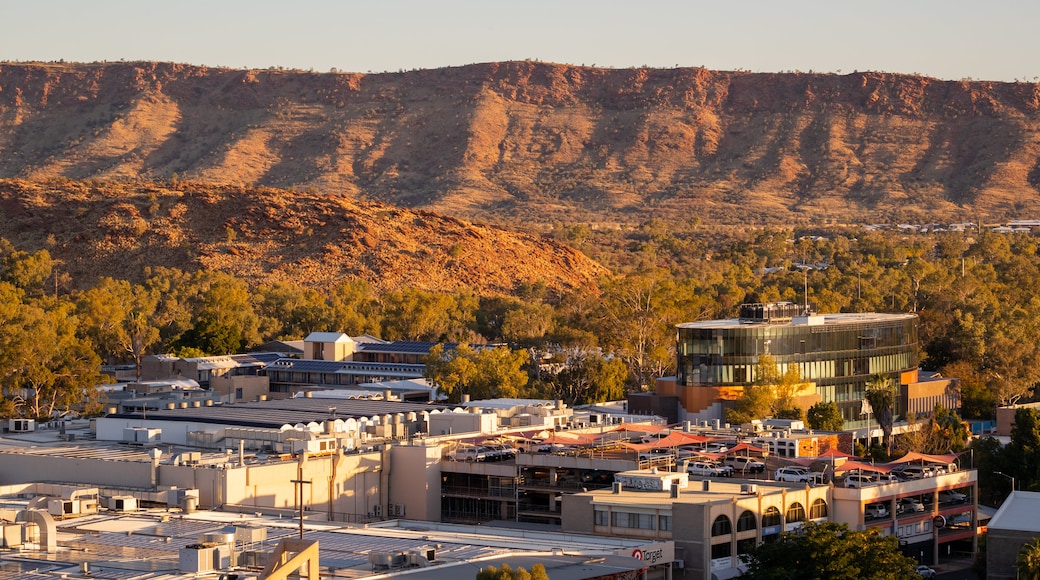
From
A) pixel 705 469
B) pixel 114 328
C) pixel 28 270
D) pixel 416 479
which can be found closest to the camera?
pixel 705 469

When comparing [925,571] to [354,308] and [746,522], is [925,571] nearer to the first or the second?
[746,522]

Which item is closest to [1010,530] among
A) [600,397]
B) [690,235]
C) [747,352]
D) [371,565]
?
[371,565]

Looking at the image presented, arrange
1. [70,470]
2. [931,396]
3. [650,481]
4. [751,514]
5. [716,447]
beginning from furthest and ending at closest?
1. [931,396]
2. [716,447]
3. [70,470]
4. [650,481]
5. [751,514]

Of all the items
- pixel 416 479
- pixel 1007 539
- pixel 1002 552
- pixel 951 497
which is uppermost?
pixel 416 479

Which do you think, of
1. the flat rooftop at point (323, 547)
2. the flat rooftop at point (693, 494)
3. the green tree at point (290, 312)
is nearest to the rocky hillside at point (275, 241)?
the green tree at point (290, 312)

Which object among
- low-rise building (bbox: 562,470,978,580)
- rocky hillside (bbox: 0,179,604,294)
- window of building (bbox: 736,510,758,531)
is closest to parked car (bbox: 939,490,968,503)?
Answer: low-rise building (bbox: 562,470,978,580)

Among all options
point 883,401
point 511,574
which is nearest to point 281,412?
point 883,401

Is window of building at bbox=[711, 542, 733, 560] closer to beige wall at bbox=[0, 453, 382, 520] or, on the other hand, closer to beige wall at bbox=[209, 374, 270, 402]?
beige wall at bbox=[0, 453, 382, 520]
